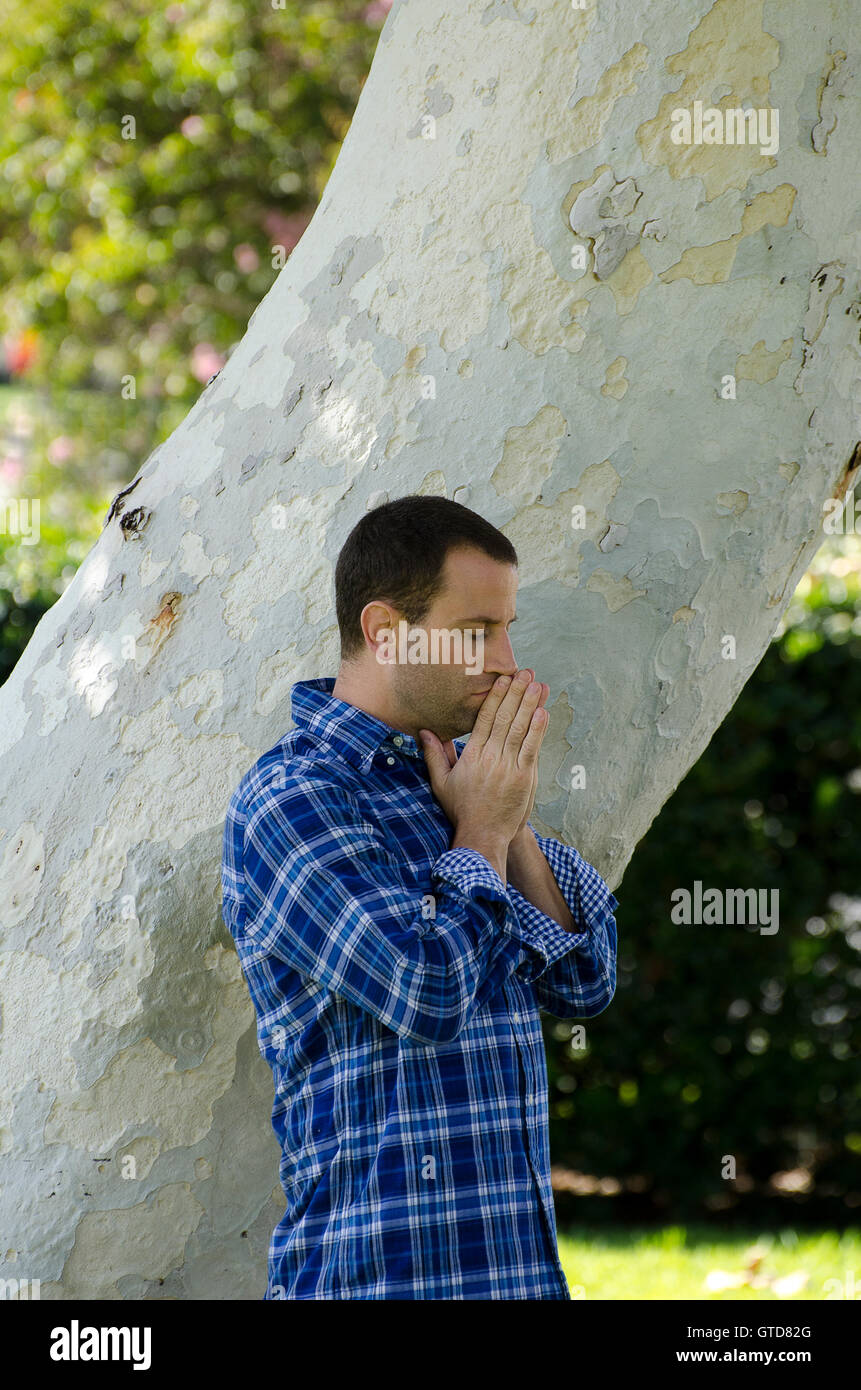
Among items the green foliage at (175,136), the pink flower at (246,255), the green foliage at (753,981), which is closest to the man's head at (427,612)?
the green foliage at (753,981)

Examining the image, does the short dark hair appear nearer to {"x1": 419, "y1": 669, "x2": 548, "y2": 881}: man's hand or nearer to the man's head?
the man's head

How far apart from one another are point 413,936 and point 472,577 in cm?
65

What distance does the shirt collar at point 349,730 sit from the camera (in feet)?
7.75

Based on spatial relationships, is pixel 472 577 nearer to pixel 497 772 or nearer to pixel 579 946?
pixel 497 772

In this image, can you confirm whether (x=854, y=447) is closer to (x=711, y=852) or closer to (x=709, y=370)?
(x=709, y=370)

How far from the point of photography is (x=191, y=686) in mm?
2906

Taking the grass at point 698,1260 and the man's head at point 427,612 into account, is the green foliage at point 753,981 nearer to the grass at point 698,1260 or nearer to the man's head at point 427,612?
the grass at point 698,1260

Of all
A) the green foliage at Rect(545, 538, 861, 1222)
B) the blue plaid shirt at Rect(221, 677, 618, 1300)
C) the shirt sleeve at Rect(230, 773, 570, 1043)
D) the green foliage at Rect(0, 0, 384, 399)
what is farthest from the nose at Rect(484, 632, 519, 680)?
the green foliage at Rect(0, 0, 384, 399)

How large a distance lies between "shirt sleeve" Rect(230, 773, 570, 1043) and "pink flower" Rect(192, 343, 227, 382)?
7874 mm

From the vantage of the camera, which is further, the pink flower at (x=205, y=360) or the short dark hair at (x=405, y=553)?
the pink flower at (x=205, y=360)

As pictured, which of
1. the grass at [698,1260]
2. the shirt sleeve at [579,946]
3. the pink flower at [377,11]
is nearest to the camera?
the shirt sleeve at [579,946]

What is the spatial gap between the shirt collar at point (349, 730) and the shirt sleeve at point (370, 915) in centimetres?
11
